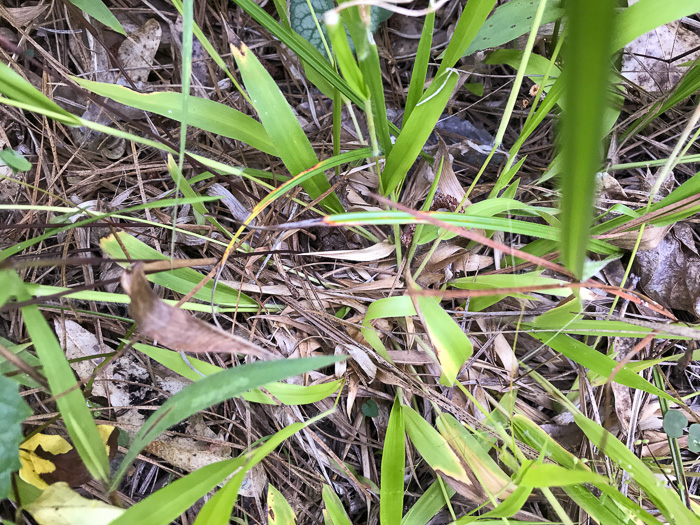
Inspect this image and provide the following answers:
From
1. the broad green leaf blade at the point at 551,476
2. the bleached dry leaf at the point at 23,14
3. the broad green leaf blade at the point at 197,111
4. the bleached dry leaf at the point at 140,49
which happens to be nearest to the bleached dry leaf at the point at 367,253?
the broad green leaf blade at the point at 197,111

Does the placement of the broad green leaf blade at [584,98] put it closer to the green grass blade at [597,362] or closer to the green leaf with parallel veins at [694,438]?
the green grass blade at [597,362]

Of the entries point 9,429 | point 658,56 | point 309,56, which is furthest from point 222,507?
point 658,56

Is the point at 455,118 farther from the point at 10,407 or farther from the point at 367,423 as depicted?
the point at 10,407

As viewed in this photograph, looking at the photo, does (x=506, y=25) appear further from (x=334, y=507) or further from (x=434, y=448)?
(x=334, y=507)

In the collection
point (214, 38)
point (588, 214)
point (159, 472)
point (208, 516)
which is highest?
point (214, 38)

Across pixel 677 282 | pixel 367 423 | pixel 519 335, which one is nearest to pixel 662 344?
pixel 677 282

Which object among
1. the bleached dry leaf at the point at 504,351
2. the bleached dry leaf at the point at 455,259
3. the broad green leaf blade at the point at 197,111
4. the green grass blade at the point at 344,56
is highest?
the green grass blade at the point at 344,56

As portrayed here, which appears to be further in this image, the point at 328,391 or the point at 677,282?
the point at 677,282
